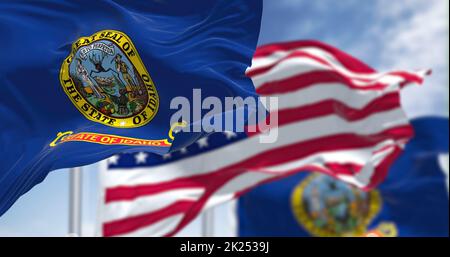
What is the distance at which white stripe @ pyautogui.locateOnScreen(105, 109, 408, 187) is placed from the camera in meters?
14.1

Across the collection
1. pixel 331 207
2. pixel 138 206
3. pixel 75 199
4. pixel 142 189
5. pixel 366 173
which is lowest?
pixel 75 199

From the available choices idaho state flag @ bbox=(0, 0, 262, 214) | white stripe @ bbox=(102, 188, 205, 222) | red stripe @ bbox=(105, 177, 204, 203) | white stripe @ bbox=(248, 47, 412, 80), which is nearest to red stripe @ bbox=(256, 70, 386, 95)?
white stripe @ bbox=(248, 47, 412, 80)

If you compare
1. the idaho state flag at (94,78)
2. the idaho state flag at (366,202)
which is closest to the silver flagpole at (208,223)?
the idaho state flag at (366,202)

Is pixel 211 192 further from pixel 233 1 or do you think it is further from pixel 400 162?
pixel 233 1

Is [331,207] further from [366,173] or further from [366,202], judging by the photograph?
[366,173]

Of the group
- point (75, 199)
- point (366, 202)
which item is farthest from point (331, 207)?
Answer: point (75, 199)

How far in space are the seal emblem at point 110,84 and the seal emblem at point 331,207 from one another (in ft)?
32.6

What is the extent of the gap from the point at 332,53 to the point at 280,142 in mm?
1846

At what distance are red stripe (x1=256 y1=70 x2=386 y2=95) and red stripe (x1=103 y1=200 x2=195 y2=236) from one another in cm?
255

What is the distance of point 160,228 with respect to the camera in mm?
13523

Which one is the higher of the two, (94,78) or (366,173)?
(366,173)

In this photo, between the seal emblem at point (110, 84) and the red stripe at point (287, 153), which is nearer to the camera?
the seal emblem at point (110, 84)

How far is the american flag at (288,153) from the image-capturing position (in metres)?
13.7

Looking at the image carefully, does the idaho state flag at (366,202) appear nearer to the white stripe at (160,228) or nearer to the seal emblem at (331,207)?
the seal emblem at (331,207)
